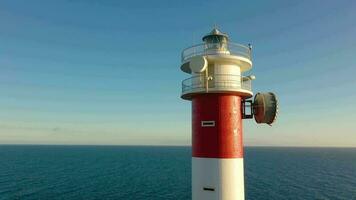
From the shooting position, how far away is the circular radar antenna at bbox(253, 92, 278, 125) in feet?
59.9

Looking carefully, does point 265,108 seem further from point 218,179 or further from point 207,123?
point 218,179

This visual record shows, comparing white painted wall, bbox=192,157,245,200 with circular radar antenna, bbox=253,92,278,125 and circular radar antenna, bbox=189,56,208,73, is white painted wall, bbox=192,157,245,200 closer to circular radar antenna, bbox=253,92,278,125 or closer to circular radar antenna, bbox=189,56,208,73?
circular radar antenna, bbox=253,92,278,125

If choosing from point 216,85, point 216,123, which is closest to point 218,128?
point 216,123

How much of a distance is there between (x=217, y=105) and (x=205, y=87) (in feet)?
4.11

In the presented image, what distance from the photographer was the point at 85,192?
8019 centimetres

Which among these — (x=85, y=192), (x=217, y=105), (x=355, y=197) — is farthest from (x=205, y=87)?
(x=355, y=197)

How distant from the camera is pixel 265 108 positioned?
1827 centimetres

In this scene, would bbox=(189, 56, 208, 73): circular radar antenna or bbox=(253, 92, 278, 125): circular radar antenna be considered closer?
bbox=(189, 56, 208, 73): circular radar antenna

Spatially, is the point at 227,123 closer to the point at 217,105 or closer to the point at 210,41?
the point at 217,105

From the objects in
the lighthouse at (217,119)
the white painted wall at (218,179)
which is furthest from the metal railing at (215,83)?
the white painted wall at (218,179)

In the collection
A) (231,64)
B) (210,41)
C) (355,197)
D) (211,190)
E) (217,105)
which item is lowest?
(355,197)

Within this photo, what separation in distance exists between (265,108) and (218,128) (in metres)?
3.50

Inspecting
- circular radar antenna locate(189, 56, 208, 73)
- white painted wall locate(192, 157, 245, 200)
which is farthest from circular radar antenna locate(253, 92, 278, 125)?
circular radar antenna locate(189, 56, 208, 73)

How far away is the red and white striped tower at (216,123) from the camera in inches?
655
